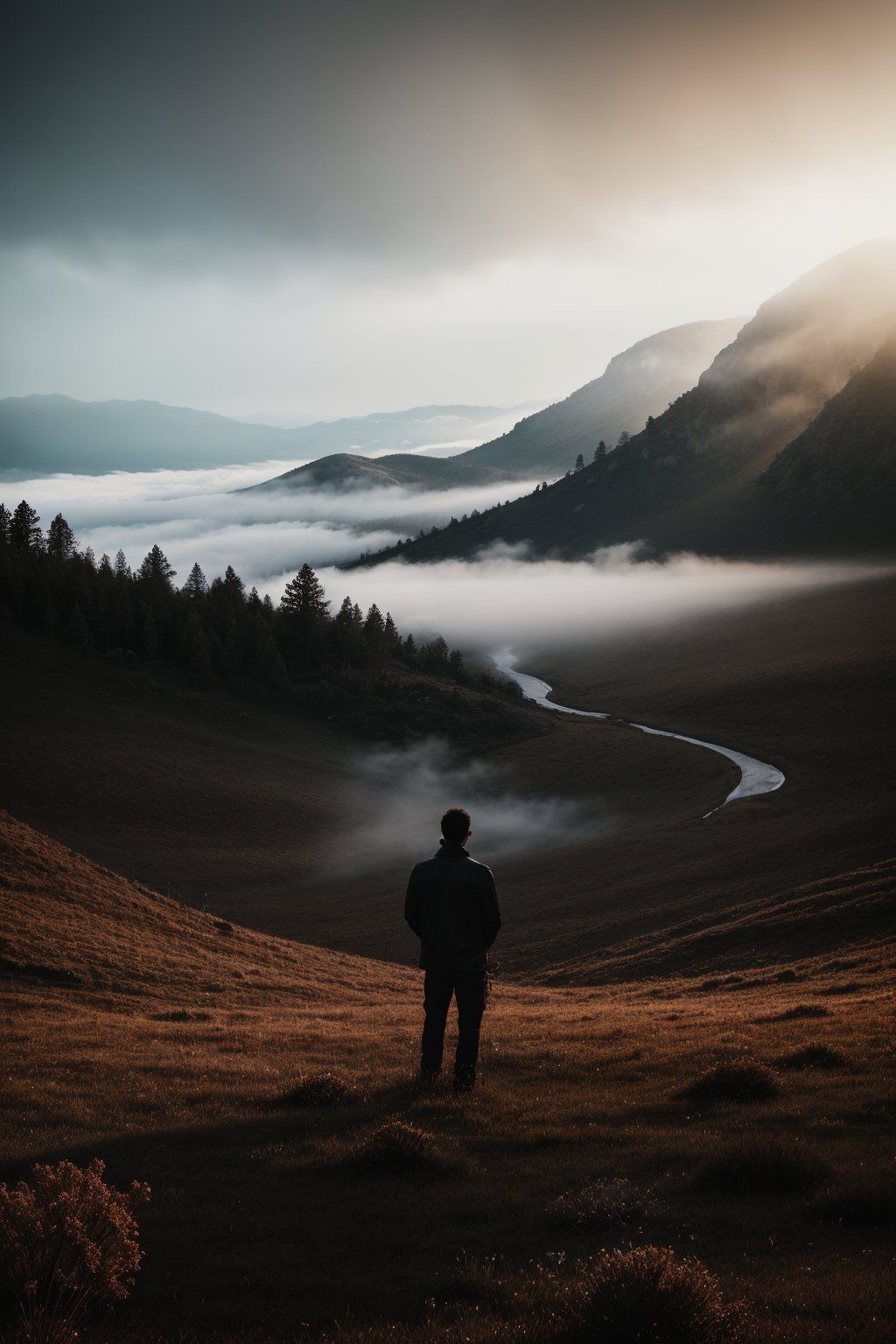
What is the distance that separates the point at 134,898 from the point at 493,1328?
2917cm

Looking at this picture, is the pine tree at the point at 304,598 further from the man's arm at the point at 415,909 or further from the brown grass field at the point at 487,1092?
the man's arm at the point at 415,909

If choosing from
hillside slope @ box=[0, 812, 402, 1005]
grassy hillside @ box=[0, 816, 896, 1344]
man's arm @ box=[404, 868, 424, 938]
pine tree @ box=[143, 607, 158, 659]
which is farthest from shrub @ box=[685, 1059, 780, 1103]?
pine tree @ box=[143, 607, 158, 659]

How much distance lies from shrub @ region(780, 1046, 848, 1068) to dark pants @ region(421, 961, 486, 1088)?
5.19m

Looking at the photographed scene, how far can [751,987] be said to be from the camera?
26594 millimetres

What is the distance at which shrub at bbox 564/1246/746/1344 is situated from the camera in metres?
5.73

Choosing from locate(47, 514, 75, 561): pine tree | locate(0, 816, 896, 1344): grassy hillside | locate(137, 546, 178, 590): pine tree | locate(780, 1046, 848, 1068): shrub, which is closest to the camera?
locate(0, 816, 896, 1344): grassy hillside

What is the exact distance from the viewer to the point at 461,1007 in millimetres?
12469

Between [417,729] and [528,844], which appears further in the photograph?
[417,729]

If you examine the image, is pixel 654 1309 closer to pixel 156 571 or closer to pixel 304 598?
pixel 304 598

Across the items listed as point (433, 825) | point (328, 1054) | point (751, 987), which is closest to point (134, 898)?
point (328, 1054)

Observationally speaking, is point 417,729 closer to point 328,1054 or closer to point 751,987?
point 751,987

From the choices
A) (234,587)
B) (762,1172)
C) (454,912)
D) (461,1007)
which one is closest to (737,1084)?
(762,1172)

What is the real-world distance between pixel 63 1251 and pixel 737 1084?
29.6 ft

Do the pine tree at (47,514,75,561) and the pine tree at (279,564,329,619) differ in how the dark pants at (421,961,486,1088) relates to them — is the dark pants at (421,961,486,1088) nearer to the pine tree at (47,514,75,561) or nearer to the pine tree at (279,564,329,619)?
the pine tree at (279,564,329,619)
